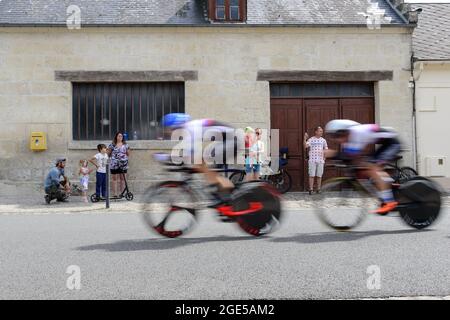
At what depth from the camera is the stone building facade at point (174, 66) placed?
1549 centimetres

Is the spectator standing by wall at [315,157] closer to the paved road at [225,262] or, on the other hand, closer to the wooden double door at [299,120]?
the wooden double door at [299,120]

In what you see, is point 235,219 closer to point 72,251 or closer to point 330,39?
point 72,251

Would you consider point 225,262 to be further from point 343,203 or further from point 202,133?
point 343,203

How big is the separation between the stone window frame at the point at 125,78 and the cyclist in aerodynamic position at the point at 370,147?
29.5 feet

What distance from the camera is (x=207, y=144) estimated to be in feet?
22.6

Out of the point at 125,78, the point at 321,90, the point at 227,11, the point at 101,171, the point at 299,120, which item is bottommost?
the point at 101,171

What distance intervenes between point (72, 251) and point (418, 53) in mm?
13079

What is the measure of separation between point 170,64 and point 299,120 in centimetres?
405

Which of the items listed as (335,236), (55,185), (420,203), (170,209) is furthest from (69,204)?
(420,203)

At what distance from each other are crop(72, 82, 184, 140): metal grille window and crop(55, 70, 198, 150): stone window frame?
312 mm

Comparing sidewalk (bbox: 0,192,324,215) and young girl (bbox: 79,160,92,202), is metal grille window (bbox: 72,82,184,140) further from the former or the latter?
sidewalk (bbox: 0,192,324,215)

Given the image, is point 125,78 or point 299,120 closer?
point 125,78

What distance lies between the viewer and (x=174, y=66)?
1571 cm
